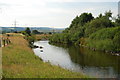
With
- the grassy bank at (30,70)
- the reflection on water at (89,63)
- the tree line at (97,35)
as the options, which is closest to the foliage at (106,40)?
the tree line at (97,35)

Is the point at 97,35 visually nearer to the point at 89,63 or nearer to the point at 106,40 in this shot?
the point at 106,40

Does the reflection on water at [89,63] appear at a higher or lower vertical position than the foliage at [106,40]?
lower

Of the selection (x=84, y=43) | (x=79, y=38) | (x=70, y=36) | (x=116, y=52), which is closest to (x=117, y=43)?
(x=116, y=52)

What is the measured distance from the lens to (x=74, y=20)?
106 meters

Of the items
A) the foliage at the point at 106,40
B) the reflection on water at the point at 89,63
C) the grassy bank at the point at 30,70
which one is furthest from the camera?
the foliage at the point at 106,40

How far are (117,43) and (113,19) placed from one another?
33509mm

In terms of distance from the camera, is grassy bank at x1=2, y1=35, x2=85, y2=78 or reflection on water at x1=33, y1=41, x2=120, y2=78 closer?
grassy bank at x1=2, y1=35, x2=85, y2=78

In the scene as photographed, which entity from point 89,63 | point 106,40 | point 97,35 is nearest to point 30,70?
point 89,63

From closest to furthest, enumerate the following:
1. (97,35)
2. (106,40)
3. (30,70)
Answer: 1. (30,70)
2. (106,40)
3. (97,35)

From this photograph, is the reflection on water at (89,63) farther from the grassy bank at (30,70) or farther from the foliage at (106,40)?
the foliage at (106,40)

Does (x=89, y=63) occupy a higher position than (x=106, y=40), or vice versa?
(x=106, y=40)

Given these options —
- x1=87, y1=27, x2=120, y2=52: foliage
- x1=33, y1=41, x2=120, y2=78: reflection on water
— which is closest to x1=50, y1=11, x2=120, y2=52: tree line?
x1=87, y1=27, x2=120, y2=52: foliage

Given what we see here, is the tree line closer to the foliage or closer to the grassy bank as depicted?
the foliage

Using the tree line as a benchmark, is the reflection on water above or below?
below
